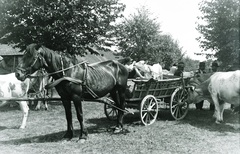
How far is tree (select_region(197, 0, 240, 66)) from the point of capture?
36.7ft

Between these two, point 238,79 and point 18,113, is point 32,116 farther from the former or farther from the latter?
point 238,79

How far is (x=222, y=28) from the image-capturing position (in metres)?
11.8

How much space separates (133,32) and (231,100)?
2030 centimetres

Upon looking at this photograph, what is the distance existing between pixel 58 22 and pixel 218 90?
7.72 m

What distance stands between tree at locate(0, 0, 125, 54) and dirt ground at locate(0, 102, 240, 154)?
4419 millimetres

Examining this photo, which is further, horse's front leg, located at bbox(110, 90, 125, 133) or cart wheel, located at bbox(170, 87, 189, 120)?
cart wheel, located at bbox(170, 87, 189, 120)

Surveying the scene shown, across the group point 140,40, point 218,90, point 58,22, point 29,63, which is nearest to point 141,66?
point 218,90

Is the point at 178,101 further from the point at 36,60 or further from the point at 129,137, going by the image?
the point at 36,60

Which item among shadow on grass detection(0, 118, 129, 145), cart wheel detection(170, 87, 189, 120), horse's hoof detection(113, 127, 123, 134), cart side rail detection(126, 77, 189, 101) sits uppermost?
cart side rail detection(126, 77, 189, 101)

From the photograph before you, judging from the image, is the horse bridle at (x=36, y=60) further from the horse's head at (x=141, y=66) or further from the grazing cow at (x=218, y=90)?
the grazing cow at (x=218, y=90)

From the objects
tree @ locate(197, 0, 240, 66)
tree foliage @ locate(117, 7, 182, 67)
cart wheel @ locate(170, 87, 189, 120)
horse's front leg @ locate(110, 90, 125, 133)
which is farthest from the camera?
tree foliage @ locate(117, 7, 182, 67)

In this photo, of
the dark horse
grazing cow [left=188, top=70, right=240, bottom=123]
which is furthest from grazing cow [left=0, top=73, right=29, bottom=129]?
grazing cow [left=188, top=70, right=240, bottom=123]

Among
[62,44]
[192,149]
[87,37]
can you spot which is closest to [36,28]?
[62,44]

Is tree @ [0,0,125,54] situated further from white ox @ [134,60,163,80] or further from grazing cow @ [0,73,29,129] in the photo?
white ox @ [134,60,163,80]
